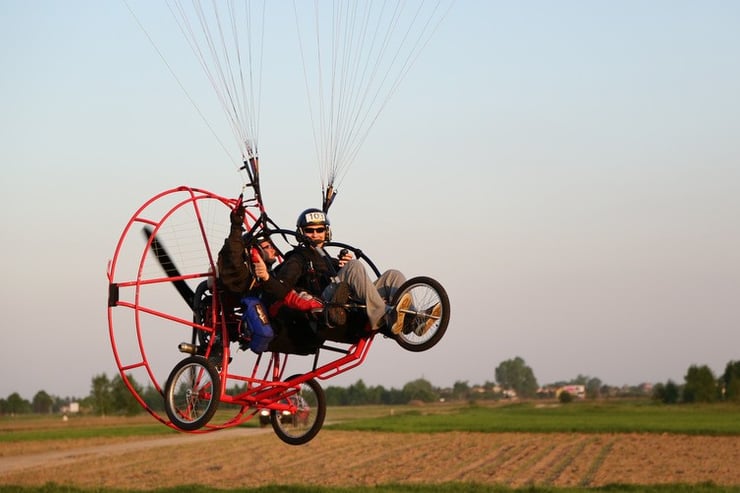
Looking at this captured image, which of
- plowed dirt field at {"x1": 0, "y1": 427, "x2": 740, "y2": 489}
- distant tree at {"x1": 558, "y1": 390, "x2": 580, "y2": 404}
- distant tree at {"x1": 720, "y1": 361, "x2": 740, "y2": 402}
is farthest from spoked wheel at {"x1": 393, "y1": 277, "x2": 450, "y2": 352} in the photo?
distant tree at {"x1": 558, "y1": 390, "x2": 580, "y2": 404}

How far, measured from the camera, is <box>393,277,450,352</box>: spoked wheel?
38.1 ft

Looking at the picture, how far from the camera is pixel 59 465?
197 ft

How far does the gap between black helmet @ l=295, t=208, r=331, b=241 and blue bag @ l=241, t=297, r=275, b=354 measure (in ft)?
3.31

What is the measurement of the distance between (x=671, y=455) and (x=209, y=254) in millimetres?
51088

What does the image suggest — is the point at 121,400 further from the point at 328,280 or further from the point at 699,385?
the point at 328,280

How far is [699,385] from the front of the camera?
161375 millimetres

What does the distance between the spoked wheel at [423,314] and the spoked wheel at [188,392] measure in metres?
2.30

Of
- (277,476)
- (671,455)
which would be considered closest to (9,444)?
(277,476)

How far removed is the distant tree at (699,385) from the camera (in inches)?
6309

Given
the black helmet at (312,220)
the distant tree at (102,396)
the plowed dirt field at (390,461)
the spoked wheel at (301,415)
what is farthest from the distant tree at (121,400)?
the black helmet at (312,220)

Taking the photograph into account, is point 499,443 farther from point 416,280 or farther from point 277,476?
point 416,280

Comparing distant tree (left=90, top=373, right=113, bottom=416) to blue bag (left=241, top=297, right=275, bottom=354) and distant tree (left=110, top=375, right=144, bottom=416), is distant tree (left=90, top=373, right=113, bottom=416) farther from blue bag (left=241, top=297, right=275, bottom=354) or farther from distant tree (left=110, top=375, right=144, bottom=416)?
blue bag (left=241, top=297, right=275, bottom=354)

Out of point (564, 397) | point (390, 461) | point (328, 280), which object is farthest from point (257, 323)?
point (564, 397)

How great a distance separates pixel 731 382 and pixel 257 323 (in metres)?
161
